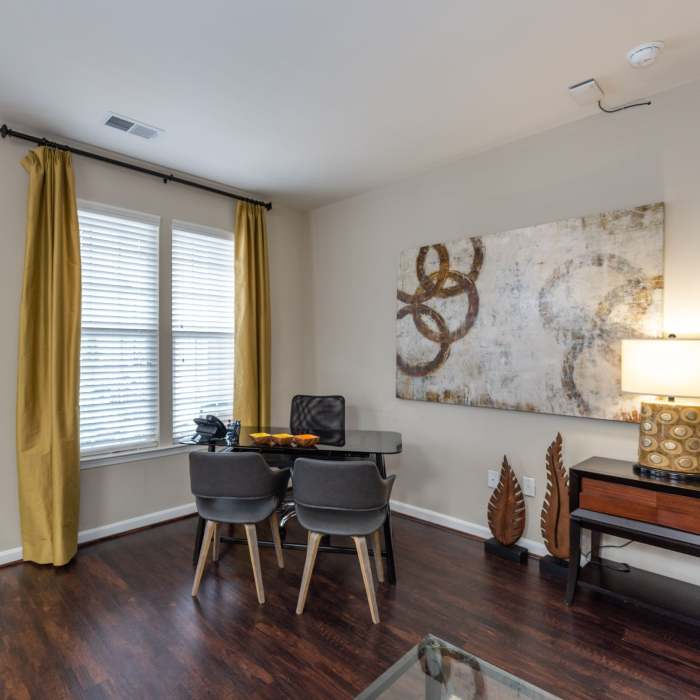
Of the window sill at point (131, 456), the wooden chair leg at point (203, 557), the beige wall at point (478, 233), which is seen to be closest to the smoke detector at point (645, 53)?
the beige wall at point (478, 233)

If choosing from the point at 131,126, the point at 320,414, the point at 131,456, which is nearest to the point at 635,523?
the point at 320,414

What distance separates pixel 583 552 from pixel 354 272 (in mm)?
2866

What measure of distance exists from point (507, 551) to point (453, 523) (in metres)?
0.55

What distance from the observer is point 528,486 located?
124 inches

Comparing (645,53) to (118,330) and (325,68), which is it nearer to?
(325,68)

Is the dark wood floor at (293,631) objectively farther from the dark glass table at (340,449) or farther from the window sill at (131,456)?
the window sill at (131,456)

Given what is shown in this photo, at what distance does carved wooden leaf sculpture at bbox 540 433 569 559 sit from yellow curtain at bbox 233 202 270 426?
245 centimetres

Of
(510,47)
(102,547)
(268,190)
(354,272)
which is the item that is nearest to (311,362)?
(354,272)

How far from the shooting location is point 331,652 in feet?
6.84

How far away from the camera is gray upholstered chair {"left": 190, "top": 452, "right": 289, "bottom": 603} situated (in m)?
2.48

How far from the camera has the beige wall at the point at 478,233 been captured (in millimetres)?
2580

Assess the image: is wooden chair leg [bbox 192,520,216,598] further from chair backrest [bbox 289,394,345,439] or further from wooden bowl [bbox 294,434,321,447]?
chair backrest [bbox 289,394,345,439]

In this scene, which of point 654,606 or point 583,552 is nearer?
point 654,606

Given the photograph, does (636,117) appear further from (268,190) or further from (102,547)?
(102,547)
